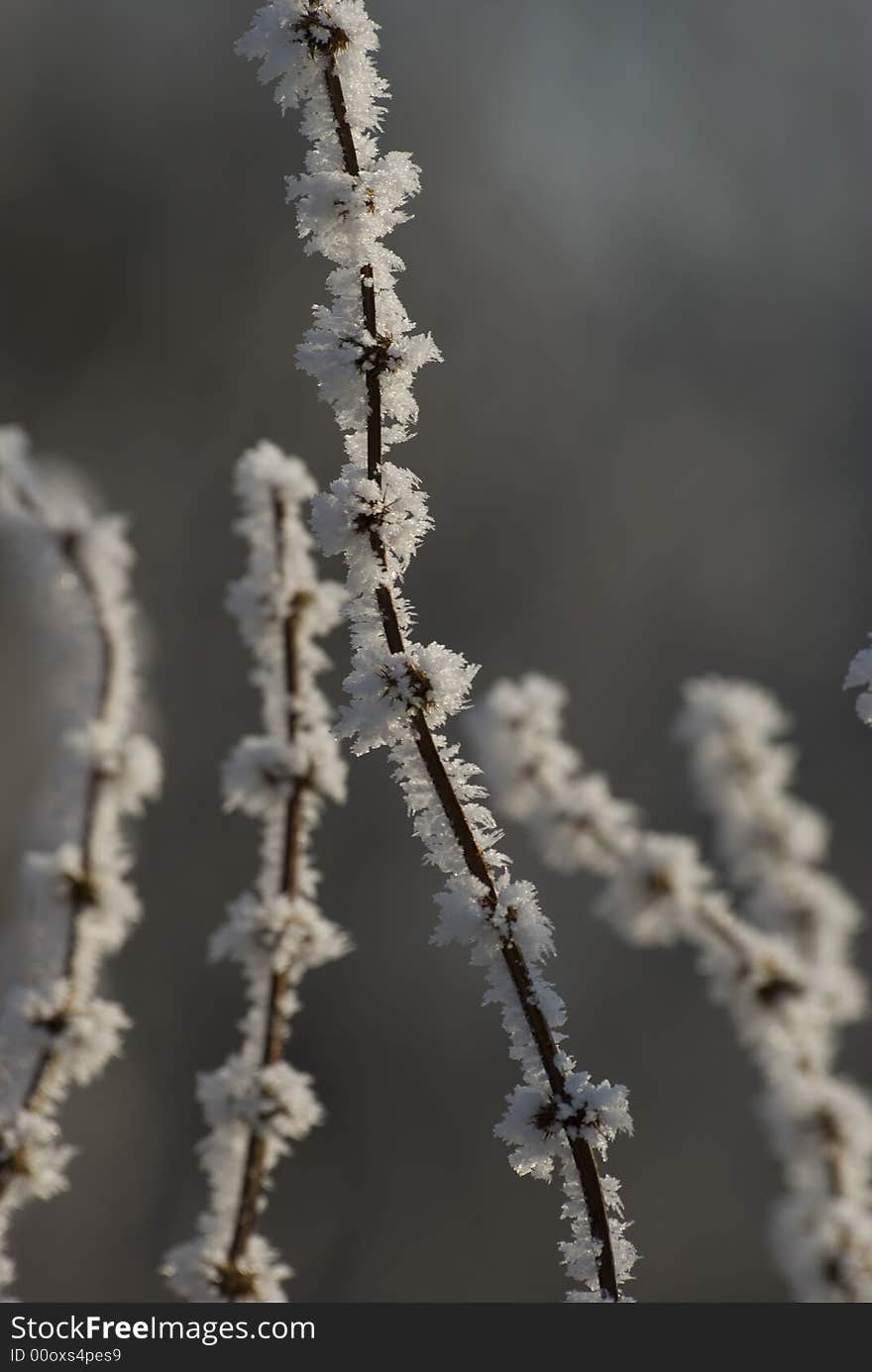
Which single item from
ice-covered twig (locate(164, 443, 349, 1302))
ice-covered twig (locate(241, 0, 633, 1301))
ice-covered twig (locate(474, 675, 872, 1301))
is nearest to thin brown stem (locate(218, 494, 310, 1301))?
ice-covered twig (locate(164, 443, 349, 1302))

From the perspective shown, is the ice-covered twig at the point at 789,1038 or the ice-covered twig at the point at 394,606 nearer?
the ice-covered twig at the point at 789,1038

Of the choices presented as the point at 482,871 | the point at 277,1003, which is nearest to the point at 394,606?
the point at 482,871

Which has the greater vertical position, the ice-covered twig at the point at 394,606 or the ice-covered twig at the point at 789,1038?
the ice-covered twig at the point at 394,606

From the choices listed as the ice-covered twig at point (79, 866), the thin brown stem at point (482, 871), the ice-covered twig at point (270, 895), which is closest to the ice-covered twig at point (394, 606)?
the thin brown stem at point (482, 871)

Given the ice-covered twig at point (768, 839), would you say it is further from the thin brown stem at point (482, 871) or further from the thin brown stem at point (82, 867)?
the thin brown stem at point (82, 867)
